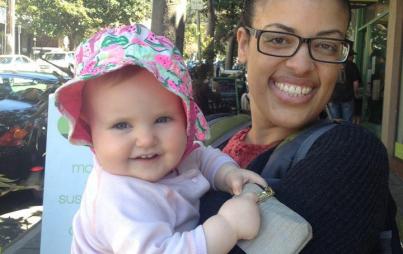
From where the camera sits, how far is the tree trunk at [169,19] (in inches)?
226

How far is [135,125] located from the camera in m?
1.41

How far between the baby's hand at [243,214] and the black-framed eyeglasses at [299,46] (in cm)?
62

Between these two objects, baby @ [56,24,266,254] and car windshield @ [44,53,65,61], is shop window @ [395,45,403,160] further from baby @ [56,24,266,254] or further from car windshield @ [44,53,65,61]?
car windshield @ [44,53,65,61]

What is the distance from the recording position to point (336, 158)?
1.34m

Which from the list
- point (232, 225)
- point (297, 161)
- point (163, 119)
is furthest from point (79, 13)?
point (232, 225)

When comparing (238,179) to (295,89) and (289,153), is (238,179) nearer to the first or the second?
(289,153)

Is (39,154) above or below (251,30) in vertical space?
below

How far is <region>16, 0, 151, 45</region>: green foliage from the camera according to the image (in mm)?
33594

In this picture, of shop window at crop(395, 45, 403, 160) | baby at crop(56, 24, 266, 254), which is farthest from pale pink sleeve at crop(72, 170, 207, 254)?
shop window at crop(395, 45, 403, 160)

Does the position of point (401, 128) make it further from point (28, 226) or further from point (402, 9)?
point (28, 226)

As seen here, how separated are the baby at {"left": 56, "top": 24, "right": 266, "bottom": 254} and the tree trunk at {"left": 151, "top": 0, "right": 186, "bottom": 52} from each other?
4.30 m

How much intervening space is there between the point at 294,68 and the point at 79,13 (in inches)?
1302

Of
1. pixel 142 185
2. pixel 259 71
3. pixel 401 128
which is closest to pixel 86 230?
pixel 142 185

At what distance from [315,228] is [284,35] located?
73 centimetres
